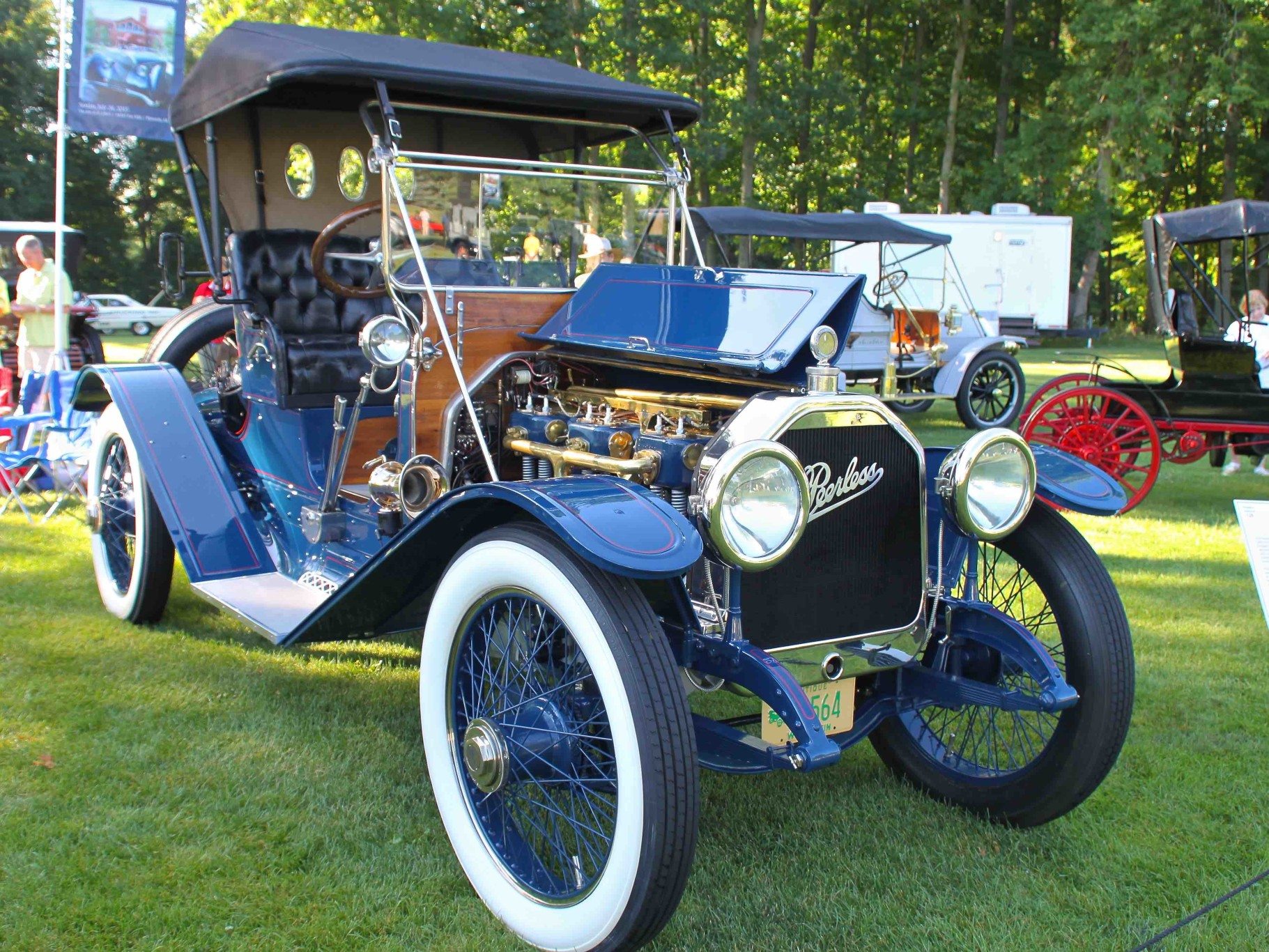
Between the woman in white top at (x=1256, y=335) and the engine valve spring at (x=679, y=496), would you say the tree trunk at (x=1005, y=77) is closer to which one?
the woman in white top at (x=1256, y=335)

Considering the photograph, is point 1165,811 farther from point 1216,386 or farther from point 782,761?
point 1216,386

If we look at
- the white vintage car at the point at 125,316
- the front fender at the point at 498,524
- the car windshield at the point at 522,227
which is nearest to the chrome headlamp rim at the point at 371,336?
the car windshield at the point at 522,227

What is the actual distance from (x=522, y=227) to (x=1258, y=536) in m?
2.48

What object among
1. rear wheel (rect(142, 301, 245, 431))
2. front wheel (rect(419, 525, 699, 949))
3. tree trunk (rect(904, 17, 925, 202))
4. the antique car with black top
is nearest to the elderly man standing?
rear wheel (rect(142, 301, 245, 431))

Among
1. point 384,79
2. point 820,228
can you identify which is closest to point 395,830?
point 384,79

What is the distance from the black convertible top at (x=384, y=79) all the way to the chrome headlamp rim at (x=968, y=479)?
6.05 ft

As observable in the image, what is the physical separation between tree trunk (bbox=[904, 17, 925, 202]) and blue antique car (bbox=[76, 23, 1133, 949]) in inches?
1041

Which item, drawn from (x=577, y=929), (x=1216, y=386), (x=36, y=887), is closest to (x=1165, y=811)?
(x=577, y=929)

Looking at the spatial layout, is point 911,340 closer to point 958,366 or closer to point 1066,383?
point 958,366

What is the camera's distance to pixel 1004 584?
309 cm

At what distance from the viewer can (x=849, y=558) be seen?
8.86 feet

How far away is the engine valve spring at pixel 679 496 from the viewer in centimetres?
282

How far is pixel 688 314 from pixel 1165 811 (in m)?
1.99

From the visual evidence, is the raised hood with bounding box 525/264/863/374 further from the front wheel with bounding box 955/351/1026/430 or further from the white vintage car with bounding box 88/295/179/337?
the white vintage car with bounding box 88/295/179/337
